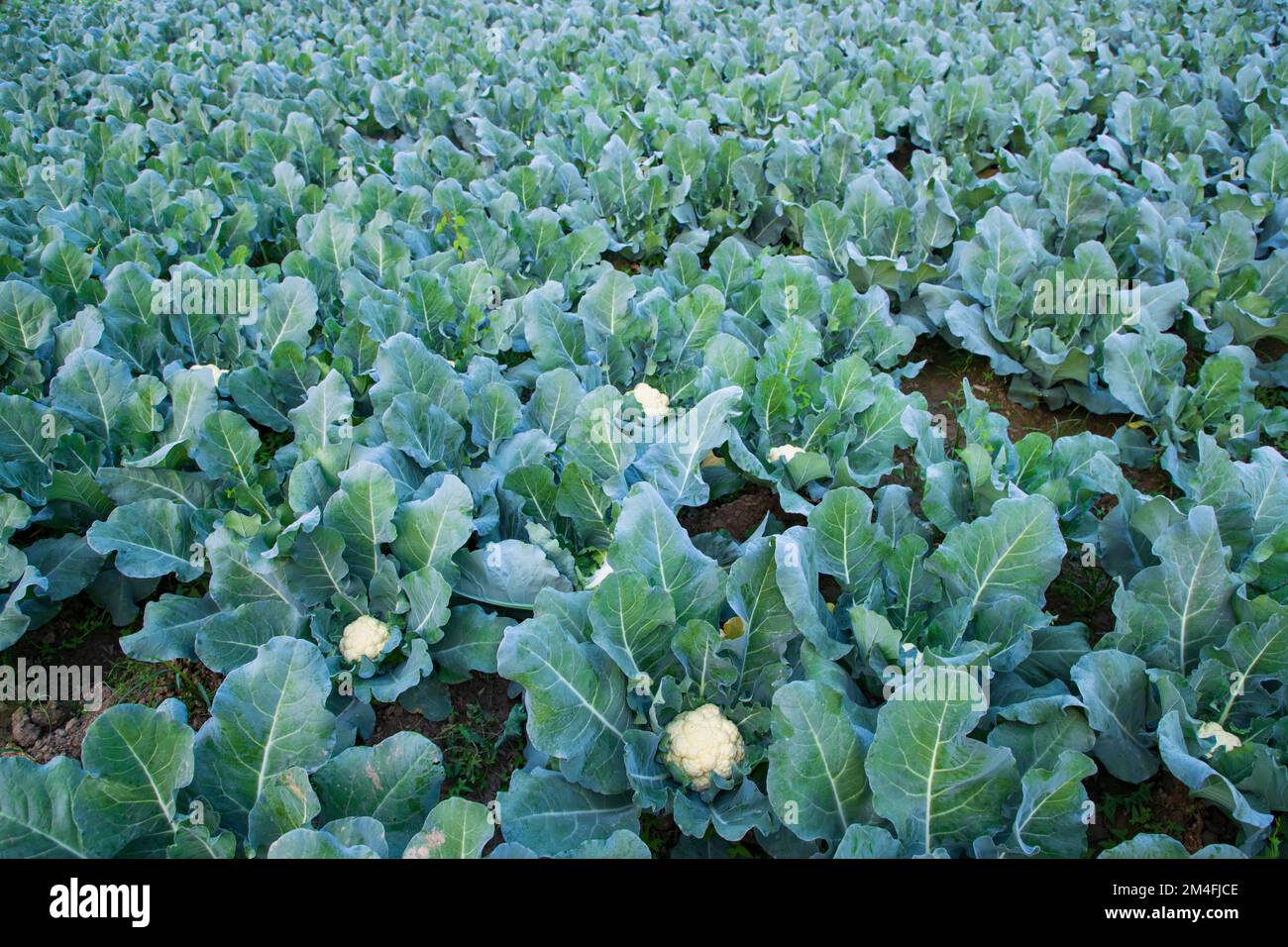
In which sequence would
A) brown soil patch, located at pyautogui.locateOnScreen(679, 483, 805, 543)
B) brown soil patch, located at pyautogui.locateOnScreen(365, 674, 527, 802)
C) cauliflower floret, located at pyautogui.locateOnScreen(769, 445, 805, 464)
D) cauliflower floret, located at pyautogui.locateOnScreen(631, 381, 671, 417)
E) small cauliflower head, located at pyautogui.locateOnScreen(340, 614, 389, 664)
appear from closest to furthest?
brown soil patch, located at pyautogui.locateOnScreen(365, 674, 527, 802) → small cauliflower head, located at pyautogui.locateOnScreen(340, 614, 389, 664) → cauliflower floret, located at pyautogui.locateOnScreen(769, 445, 805, 464) → brown soil patch, located at pyautogui.locateOnScreen(679, 483, 805, 543) → cauliflower floret, located at pyautogui.locateOnScreen(631, 381, 671, 417)

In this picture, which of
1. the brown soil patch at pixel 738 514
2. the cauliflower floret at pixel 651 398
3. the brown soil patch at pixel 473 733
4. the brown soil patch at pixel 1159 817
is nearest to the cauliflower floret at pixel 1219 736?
the brown soil patch at pixel 1159 817

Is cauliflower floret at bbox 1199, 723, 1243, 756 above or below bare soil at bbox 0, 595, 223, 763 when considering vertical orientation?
above

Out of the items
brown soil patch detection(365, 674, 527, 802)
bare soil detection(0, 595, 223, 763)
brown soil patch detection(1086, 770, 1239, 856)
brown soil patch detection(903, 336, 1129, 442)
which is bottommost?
bare soil detection(0, 595, 223, 763)

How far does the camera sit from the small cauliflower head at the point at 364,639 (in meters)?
2.95

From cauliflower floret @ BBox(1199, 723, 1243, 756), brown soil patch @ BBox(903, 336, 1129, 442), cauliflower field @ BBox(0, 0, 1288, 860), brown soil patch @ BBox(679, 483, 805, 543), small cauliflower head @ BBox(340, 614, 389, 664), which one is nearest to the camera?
cauliflower field @ BBox(0, 0, 1288, 860)

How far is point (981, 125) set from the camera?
6.59 m

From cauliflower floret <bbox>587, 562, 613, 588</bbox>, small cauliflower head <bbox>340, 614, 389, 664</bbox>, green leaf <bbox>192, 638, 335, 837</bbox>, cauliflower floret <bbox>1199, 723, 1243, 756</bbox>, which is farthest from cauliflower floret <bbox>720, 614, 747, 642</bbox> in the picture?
cauliflower floret <bbox>1199, 723, 1243, 756</bbox>

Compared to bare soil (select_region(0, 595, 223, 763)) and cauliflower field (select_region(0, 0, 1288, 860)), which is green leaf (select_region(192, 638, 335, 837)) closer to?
cauliflower field (select_region(0, 0, 1288, 860))

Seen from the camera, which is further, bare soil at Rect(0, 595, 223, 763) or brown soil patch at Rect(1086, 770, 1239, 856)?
bare soil at Rect(0, 595, 223, 763)

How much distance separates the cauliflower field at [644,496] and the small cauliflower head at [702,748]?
0.01 metres

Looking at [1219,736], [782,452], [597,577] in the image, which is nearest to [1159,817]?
[1219,736]

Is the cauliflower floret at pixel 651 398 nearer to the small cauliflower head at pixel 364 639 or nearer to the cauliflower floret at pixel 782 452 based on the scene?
the cauliflower floret at pixel 782 452

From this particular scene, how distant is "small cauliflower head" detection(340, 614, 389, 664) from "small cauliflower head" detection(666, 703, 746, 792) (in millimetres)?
1036

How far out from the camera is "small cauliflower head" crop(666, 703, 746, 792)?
8.36 ft
